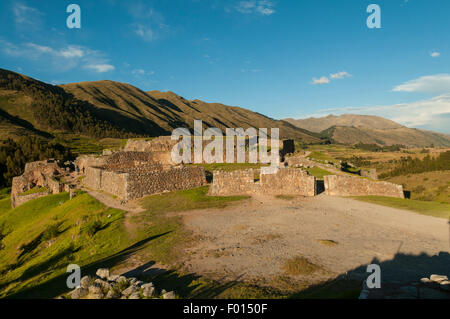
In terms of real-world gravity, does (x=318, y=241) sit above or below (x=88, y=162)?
below

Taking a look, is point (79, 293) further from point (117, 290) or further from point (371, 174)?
point (371, 174)

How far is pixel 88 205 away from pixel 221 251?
45.6 feet

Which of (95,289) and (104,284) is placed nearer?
(95,289)

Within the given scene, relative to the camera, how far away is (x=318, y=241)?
1156 centimetres

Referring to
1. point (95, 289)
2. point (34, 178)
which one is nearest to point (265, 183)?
point (95, 289)

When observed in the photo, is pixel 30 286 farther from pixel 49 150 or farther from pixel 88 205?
pixel 49 150

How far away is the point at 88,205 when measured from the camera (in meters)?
19.8

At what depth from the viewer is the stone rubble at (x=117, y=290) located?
671 cm

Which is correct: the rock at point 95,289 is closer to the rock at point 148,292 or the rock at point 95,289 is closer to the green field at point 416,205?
the rock at point 148,292

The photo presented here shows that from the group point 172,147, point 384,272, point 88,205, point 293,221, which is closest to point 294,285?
Result: point 384,272

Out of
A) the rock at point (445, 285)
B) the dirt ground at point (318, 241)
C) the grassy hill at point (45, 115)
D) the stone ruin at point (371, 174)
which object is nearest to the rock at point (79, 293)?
the dirt ground at point (318, 241)

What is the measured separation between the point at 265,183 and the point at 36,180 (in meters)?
31.4
